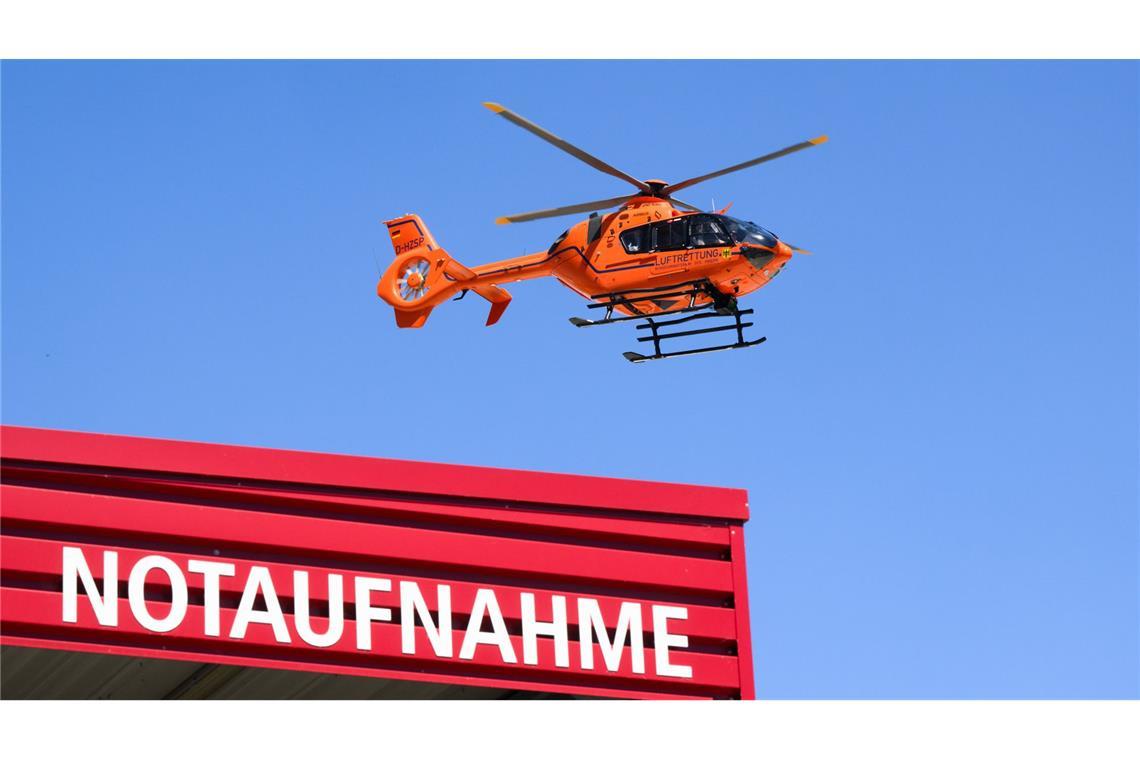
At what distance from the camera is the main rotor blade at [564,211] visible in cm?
2006

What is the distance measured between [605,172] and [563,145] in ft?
3.33

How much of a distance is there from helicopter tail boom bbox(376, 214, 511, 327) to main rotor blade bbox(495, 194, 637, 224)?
2.70m

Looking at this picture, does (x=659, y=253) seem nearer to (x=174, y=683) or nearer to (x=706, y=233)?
(x=706, y=233)

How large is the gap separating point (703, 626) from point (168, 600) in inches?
191

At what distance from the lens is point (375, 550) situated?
13.7 metres

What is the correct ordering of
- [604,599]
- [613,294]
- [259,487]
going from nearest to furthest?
1. [259,487]
2. [604,599]
3. [613,294]

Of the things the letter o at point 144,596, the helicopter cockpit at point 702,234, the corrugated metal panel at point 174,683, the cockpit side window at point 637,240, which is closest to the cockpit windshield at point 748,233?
the helicopter cockpit at point 702,234

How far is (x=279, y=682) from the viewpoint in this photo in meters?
13.7

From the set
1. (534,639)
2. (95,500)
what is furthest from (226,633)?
(534,639)

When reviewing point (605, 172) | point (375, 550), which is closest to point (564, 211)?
point (605, 172)

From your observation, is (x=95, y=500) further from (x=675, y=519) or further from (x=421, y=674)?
(x=675, y=519)

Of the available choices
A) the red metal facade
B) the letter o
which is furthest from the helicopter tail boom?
the letter o

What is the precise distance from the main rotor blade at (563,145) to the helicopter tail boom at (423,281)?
3.18 meters

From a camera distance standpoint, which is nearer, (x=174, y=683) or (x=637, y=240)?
(x=174, y=683)
